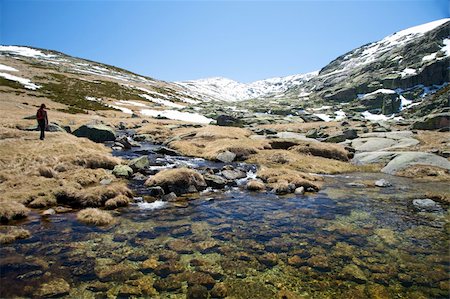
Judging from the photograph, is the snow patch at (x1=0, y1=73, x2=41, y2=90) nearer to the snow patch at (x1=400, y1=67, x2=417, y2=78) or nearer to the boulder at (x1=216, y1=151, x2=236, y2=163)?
the boulder at (x1=216, y1=151, x2=236, y2=163)

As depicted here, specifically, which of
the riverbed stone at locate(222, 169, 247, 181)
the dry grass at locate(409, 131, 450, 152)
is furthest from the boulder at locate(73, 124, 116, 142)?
the dry grass at locate(409, 131, 450, 152)

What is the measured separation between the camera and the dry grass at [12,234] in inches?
444

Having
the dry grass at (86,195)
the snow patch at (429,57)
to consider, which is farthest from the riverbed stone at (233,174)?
the snow patch at (429,57)

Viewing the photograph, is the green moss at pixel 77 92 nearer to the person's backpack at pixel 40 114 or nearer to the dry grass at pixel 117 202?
the person's backpack at pixel 40 114

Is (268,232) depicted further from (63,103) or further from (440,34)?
(440,34)

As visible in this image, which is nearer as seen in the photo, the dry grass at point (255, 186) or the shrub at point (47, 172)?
the shrub at point (47, 172)

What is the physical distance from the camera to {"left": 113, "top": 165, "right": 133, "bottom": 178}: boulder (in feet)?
73.0

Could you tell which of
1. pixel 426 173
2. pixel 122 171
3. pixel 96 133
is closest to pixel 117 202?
pixel 122 171

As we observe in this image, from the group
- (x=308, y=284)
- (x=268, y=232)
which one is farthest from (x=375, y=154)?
(x=308, y=284)

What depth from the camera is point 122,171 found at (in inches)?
888

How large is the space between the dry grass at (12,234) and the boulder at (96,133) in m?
27.9

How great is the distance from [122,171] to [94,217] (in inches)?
361

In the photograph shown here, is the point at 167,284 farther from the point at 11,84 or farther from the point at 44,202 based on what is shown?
the point at 11,84

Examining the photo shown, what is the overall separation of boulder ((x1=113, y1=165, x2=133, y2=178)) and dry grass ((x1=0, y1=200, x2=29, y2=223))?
26.9ft
